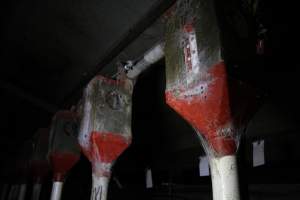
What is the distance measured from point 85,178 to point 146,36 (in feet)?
7.20

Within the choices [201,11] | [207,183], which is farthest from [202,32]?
[207,183]

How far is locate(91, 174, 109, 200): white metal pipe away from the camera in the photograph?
1384 mm

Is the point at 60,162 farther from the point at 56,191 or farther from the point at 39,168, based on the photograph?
the point at 39,168

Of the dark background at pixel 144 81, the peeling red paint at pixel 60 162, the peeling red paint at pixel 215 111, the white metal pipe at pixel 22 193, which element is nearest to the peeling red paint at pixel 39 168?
the dark background at pixel 144 81

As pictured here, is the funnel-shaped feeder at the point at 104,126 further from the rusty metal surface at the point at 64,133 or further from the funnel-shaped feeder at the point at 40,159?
the funnel-shaped feeder at the point at 40,159

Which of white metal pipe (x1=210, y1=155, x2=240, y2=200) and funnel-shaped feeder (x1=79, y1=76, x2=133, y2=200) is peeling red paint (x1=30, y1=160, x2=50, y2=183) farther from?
white metal pipe (x1=210, y1=155, x2=240, y2=200)

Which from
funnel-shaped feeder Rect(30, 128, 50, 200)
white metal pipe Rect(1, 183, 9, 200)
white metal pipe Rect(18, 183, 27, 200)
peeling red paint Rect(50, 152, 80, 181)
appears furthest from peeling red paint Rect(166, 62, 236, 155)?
white metal pipe Rect(1, 183, 9, 200)

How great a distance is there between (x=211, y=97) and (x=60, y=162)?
5.66ft

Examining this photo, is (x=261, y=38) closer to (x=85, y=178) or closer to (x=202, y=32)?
(x=202, y=32)

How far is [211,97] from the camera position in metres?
0.81

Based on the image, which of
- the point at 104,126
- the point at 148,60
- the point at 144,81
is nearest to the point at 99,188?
the point at 104,126

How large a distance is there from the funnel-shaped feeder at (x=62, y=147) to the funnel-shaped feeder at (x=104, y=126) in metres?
0.61

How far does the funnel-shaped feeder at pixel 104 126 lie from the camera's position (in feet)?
4.80

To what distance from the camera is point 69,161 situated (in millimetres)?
2139
